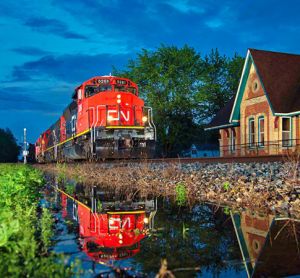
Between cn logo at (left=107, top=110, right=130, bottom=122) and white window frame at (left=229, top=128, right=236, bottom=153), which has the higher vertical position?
cn logo at (left=107, top=110, right=130, bottom=122)

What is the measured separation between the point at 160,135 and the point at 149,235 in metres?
37.8

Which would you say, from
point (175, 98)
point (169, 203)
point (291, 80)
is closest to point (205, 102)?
point (175, 98)

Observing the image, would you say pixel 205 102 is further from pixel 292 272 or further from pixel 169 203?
pixel 292 272

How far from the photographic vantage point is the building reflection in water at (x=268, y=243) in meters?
3.90

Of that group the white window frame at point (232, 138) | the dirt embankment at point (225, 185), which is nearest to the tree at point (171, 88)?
the white window frame at point (232, 138)

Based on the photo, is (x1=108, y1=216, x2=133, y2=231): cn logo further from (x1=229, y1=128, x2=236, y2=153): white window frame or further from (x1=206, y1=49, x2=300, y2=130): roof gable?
(x1=229, y1=128, x2=236, y2=153): white window frame

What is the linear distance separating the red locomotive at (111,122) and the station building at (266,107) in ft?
28.9

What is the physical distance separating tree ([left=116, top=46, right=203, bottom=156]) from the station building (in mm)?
13121

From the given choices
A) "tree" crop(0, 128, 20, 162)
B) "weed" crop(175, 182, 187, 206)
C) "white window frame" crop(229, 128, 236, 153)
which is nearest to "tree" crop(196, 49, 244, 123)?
"white window frame" crop(229, 128, 236, 153)

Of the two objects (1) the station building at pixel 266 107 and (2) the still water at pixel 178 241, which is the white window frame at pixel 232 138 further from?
(2) the still water at pixel 178 241

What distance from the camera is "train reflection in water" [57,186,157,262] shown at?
464 cm

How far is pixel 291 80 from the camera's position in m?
25.5

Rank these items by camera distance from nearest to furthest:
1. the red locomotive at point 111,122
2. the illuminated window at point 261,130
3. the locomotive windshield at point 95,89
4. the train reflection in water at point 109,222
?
the train reflection in water at point 109,222, the red locomotive at point 111,122, the locomotive windshield at point 95,89, the illuminated window at point 261,130

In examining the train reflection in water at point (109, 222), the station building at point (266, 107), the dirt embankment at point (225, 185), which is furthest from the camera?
the station building at point (266, 107)
